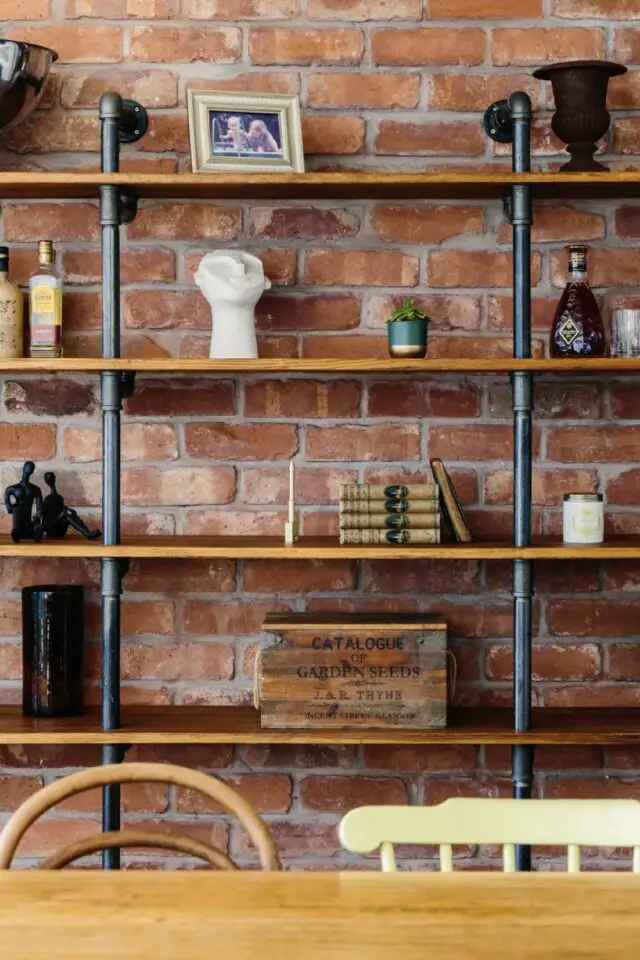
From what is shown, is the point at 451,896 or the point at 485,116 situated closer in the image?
the point at 451,896

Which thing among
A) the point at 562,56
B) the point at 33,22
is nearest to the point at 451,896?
the point at 562,56

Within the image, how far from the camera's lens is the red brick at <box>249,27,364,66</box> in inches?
92.7

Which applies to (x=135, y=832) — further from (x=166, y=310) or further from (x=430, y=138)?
(x=430, y=138)

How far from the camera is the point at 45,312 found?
226 cm

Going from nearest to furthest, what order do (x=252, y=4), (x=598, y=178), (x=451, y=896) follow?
A: (x=451, y=896)
(x=598, y=178)
(x=252, y=4)

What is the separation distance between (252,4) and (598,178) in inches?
31.5

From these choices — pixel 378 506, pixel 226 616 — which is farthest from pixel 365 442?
pixel 226 616

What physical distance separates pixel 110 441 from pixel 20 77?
708mm

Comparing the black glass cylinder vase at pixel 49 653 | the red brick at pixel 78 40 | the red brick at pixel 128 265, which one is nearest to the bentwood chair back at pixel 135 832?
the black glass cylinder vase at pixel 49 653

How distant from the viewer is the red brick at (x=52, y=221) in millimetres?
2383

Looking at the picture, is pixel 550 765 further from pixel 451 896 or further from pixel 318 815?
pixel 451 896

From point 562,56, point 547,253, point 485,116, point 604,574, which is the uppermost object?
point 562,56

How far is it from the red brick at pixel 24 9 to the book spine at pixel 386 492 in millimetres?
1146

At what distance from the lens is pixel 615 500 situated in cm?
239
